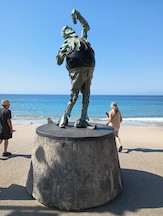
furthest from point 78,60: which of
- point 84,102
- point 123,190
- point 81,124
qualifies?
point 123,190

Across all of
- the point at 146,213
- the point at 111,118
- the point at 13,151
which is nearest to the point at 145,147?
the point at 111,118

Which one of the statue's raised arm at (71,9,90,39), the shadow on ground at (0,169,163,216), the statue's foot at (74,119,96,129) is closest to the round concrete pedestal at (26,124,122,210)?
the shadow on ground at (0,169,163,216)

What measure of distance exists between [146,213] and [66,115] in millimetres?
2371

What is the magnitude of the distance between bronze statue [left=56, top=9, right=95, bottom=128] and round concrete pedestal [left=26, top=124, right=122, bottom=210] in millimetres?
912

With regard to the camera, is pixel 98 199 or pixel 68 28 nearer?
pixel 98 199

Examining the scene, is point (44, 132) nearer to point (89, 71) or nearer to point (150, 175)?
point (89, 71)

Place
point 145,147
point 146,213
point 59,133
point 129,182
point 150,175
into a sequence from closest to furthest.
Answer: point 146,213
point 59,133
point 129,182
point 150,175
point 145,147

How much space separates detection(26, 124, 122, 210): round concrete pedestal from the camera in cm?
401

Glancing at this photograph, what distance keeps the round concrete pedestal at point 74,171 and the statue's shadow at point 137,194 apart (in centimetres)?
19

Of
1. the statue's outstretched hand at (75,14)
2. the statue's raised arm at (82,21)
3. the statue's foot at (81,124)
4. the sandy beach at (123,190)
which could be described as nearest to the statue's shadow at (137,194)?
the sandy beach at (123,190)

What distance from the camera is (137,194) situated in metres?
4.59

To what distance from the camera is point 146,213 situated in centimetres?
391

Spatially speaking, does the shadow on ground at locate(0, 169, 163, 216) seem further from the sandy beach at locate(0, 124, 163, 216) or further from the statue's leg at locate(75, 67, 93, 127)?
the statue's leg at locate(75, 67, 93, 127)

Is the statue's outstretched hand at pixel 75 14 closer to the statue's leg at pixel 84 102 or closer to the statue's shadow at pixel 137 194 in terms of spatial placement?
the statue's leg at pixel 84 102
